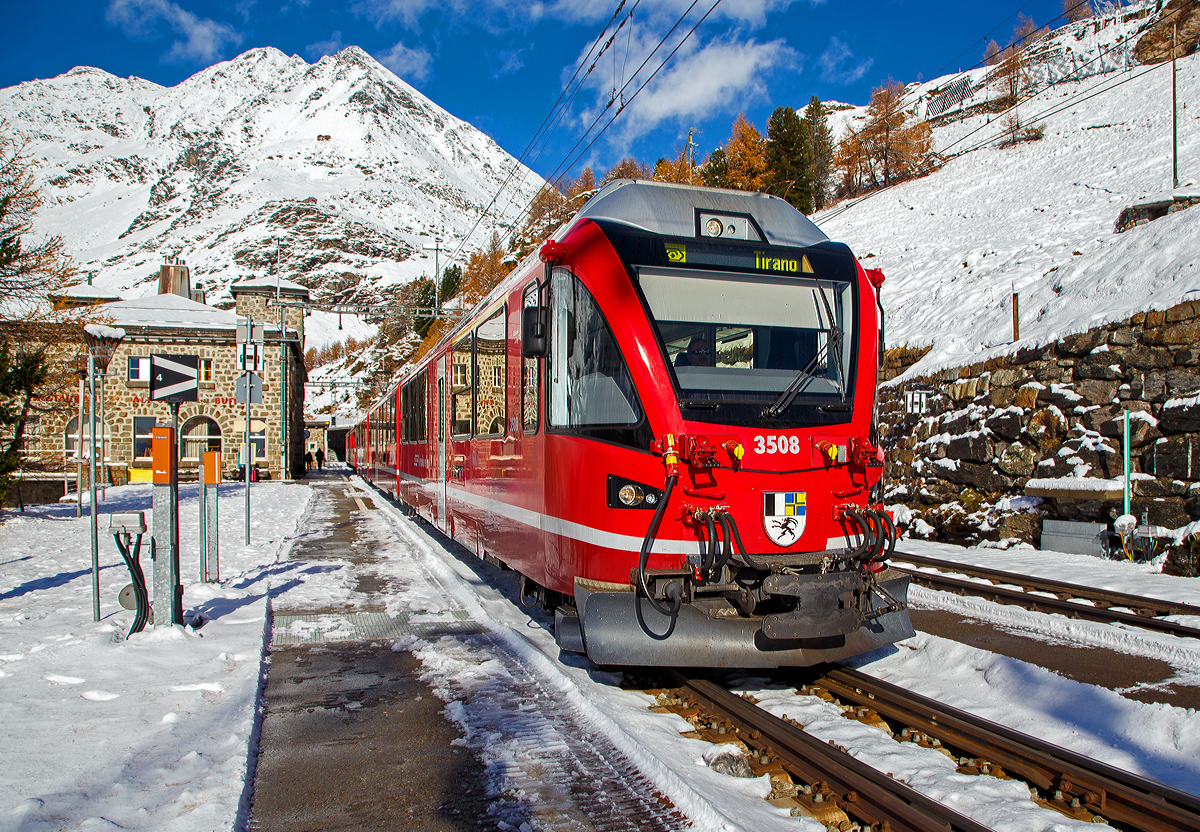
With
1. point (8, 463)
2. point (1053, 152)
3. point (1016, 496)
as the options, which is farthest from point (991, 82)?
point (8, 463)

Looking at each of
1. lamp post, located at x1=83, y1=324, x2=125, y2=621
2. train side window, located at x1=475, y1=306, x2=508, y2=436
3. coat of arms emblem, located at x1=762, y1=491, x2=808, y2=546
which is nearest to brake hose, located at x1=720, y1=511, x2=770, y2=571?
coat of arms emblem, located at x1=762, y1=491, x2=808, y2=546

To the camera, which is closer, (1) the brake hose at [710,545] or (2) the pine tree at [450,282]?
Answer: (1) the brake hose at [710,545]

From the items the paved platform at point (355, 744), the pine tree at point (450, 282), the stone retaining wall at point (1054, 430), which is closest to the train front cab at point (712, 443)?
the paved platform at point (355, 744)

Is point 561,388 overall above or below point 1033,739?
above

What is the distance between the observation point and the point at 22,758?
3.90 meters

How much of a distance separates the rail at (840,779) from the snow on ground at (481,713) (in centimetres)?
23

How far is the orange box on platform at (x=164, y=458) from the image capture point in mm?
6512

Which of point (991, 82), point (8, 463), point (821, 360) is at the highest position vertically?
point (991, 82)

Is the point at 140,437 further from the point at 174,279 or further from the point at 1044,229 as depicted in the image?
the point at 1044,229

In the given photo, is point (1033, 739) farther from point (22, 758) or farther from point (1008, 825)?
point (22, 758)

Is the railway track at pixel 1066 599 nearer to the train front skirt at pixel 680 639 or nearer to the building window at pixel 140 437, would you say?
the train front skirt at pixel 680 639

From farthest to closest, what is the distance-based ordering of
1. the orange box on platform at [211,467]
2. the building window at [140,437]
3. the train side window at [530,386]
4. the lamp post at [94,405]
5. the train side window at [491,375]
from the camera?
the building window at [140,437] → the orange box on platform at [211,467] → the train side window at [491,375] → the lamp post at [94,405] → the train side window at [530,386]

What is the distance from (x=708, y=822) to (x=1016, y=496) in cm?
1087

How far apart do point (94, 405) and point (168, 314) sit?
33697 mm
